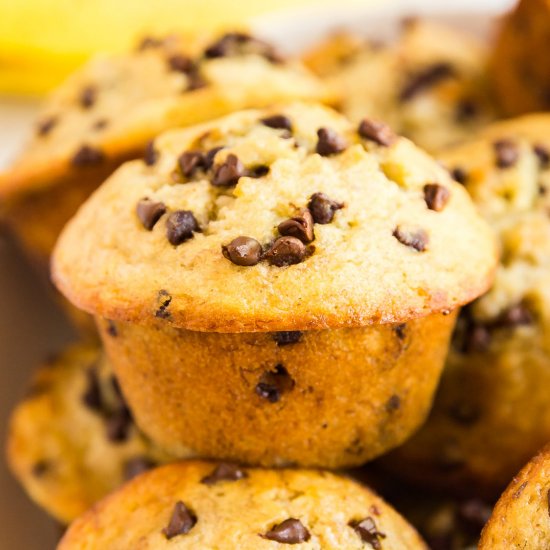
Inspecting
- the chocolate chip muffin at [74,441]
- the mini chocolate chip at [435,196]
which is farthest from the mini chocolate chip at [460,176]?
the chocolate chip muffin at [74,441]

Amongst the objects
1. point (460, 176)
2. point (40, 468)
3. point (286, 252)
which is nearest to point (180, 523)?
point (286, 252)

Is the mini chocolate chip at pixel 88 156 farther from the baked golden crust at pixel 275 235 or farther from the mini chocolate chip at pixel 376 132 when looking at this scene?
the mini chocolate chip at pixel 376 132

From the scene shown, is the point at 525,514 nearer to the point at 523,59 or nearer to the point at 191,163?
the point at 191,163

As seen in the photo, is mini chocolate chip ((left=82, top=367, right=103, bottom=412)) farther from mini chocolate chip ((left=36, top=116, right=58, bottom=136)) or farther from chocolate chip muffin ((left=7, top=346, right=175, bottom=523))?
mini chocolate chip ((left=36, top=116, right=58, bottom=136))

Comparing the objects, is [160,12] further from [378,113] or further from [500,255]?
[500,255]

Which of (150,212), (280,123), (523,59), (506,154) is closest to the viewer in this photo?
(150,212)

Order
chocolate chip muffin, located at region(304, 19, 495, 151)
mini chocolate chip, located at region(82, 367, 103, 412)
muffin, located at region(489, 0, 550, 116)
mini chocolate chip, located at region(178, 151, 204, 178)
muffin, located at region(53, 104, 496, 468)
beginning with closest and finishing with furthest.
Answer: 1. muffin, located at region(53, 104, 496, 468)
2. mini chocolate chip, located at region(178, 151, 204, 178)
3. mini chocolate chip, located at region(82, 367, 103, 412)
4. muffin, located at region(489, 0, 550, 116)
5. chocolate chip muffin, located at region(304, 19, 495, 151)

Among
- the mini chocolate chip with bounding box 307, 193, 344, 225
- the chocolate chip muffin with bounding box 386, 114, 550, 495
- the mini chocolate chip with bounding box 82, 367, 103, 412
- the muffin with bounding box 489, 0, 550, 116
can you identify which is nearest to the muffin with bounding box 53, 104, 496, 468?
the mini chocolate chip with bounding box 307, 193, 344, 225
